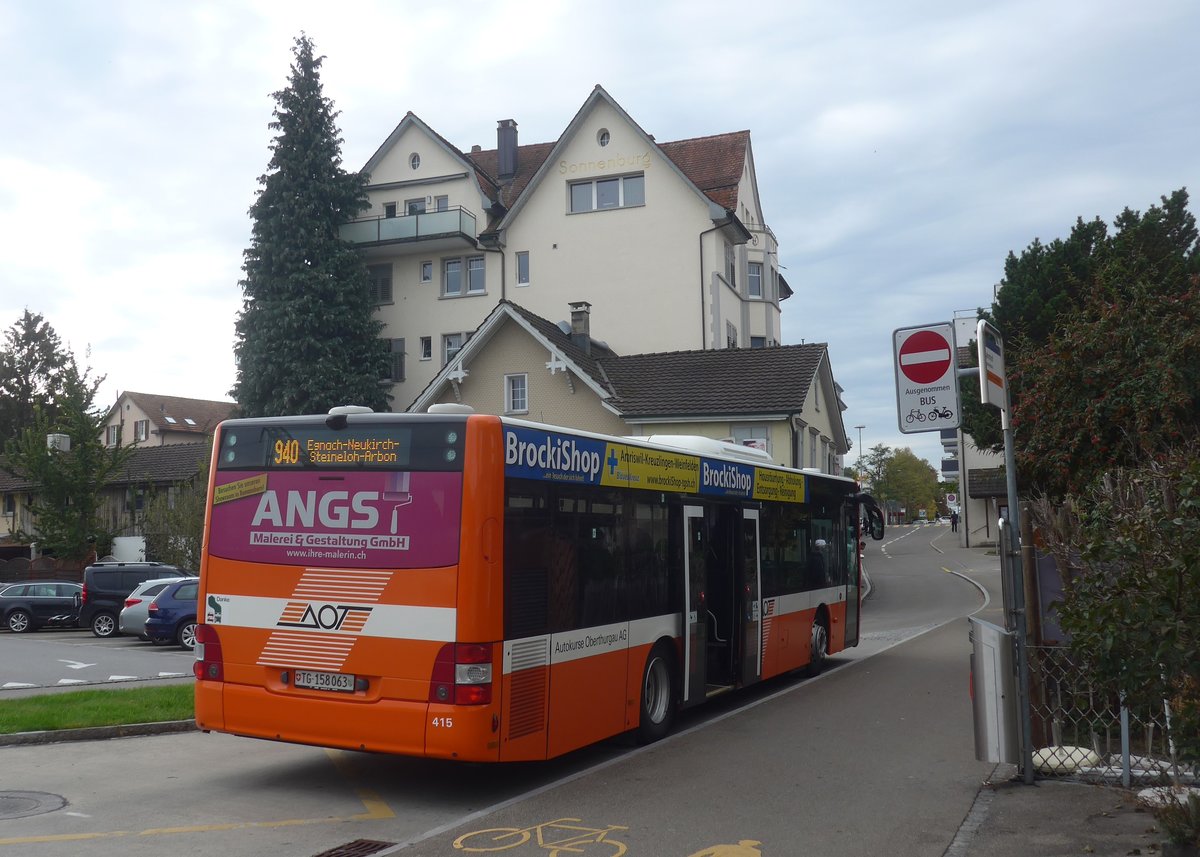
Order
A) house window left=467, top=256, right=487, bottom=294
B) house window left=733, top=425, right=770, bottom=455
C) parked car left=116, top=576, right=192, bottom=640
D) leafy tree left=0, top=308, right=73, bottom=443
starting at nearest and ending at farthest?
parked car left=116, top=576, right=192, bottom=640, house window left=733, top=425, right=770, bottom=455, house window left=467, top=256, right=487, bottom=294, leafy tree left=0, top=308, right=73, bottom=443

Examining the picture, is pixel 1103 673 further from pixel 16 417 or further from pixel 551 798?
pixel 16 417

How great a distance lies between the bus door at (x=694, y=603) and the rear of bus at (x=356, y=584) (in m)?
3.69

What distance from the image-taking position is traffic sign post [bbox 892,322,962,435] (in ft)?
25.1

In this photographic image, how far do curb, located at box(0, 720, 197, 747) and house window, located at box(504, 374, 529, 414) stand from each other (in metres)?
22.1

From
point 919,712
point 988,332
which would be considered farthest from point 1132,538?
point 919,712

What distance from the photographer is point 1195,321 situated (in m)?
19.0

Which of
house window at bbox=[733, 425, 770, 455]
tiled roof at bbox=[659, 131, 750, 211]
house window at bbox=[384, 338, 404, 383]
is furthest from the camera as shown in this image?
house window at bbox=[384, 338, 404, 383]

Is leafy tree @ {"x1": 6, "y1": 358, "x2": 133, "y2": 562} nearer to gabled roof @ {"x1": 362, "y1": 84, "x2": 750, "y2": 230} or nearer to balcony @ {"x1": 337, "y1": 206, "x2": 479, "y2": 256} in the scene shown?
balcony @ {"x1": 337, "y1": 206, "x2": 479, "y2": 256}

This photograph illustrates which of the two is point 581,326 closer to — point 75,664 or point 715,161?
point 715,161

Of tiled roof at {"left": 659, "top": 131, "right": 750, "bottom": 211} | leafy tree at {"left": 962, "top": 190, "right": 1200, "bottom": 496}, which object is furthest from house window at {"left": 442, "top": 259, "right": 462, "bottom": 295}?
leafy tree at {"left": 962, "top": 190, "right": 1200, "bottom": 496}

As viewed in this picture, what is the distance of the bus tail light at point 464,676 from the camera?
8133mm

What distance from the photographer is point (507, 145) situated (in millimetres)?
49531

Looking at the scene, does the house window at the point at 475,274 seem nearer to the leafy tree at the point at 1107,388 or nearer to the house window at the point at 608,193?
the house window at the point at 608,193

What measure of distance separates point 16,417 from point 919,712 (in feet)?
244
